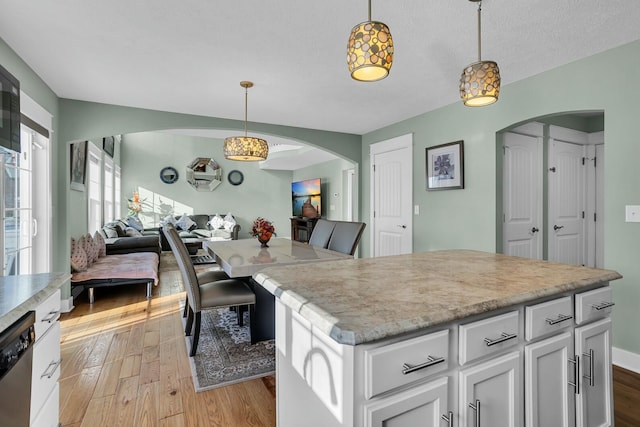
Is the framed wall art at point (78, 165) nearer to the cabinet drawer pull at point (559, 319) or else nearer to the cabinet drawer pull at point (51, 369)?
the cabinet drawer pull at point (51, 369)

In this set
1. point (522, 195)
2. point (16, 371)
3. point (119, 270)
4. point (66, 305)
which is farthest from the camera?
point (119, 270)

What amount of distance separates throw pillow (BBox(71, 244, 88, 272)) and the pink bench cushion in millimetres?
59

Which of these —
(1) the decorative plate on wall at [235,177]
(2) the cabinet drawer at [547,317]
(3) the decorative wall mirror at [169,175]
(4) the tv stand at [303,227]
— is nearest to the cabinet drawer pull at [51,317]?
(2) the cabinet drawer at [547,317]

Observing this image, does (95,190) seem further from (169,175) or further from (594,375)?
(594,375)

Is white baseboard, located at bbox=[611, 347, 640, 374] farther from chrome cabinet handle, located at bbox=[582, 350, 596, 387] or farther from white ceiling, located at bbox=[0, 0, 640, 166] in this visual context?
white ceiling, located at bbox=[0, 0, 640, 166]

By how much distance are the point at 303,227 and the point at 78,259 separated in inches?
204

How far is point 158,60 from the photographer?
2.56m

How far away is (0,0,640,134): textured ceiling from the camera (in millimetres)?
1909

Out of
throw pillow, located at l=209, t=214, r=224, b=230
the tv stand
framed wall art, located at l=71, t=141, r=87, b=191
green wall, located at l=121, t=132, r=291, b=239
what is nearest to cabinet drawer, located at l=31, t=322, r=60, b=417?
framed wall art, located at l=71, t=141, r=87, b=191

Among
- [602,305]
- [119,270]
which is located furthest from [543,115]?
[119,270]

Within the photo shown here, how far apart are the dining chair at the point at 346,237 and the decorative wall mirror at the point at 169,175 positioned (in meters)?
6.37

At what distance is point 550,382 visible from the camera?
3.94 feet

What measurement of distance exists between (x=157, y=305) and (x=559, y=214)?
4.76 metres

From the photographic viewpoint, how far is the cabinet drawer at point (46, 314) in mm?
1246
